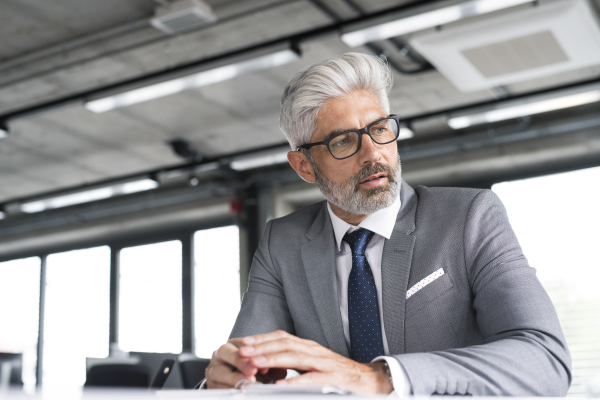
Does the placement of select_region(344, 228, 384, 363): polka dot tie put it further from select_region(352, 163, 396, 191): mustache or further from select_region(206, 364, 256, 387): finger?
select_region(206, 364, 256, 387): finger

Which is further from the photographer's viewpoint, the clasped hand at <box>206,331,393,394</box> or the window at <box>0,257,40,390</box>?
the window at <box>0,257,40,390</box>

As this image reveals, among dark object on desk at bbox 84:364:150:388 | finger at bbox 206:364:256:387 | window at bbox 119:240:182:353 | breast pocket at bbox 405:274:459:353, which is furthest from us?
window at bbox 119:240:182:353

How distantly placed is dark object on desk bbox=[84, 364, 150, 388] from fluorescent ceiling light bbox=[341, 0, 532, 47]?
277 cm

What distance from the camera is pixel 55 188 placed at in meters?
9.52

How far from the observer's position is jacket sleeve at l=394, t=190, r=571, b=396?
3.38 ft

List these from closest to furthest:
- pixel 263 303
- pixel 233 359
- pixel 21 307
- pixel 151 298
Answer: pixel 233 359, pixel 263 303, pixel 151 298, pixel 21 307

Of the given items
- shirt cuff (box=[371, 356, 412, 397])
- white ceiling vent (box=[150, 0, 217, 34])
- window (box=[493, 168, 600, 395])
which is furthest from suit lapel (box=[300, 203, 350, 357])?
window (box=[493, 168, 600, 395])

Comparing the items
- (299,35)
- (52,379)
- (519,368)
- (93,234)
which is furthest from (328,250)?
(52,379)

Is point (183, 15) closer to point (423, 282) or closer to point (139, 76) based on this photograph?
point (139, 76)

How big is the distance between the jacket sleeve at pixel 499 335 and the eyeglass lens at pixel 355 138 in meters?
0.27

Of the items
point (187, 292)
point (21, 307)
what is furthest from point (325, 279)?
point (21, 307)

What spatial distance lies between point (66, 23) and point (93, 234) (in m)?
6.23

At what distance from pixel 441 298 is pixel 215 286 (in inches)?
337

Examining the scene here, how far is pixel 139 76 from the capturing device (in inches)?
195
